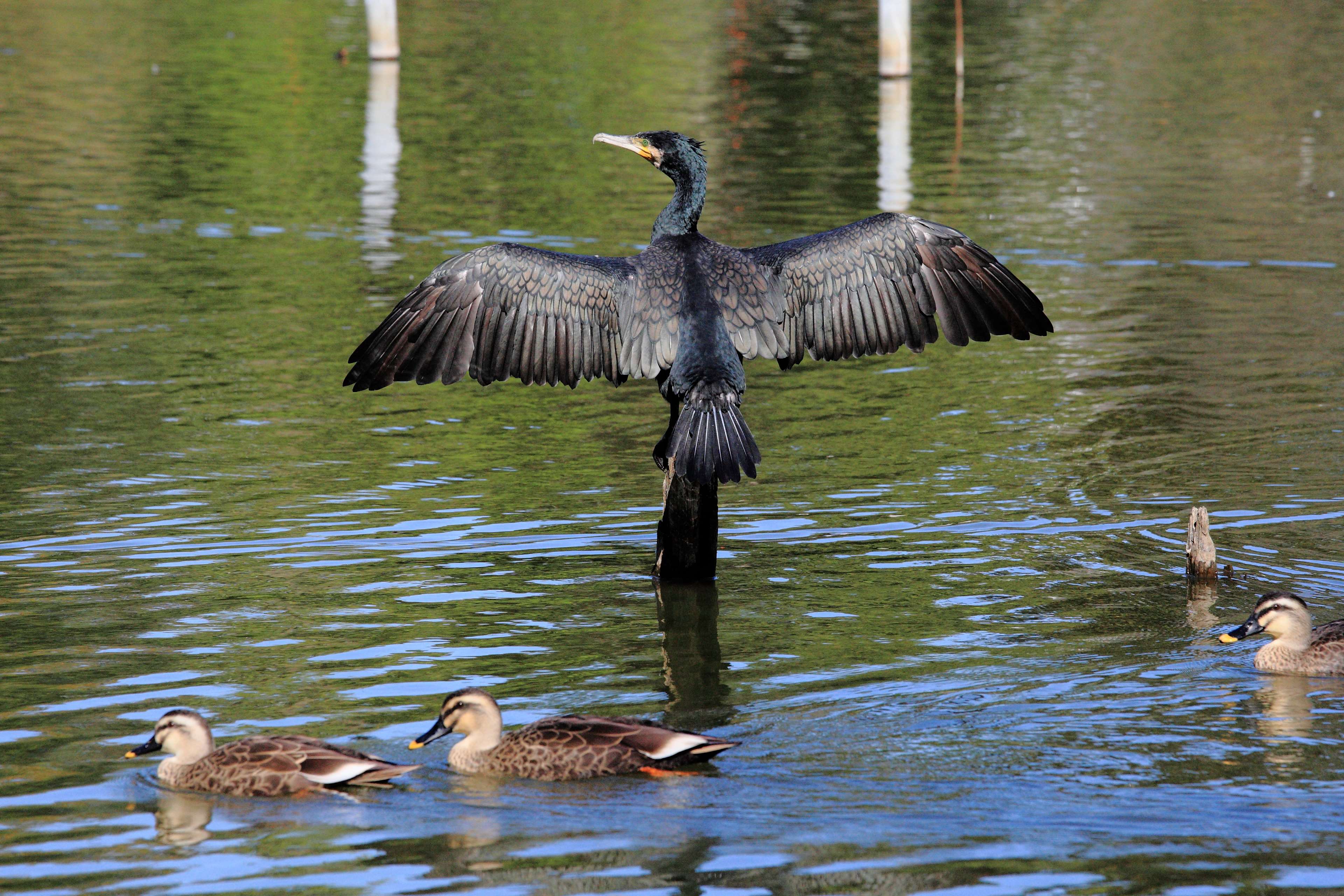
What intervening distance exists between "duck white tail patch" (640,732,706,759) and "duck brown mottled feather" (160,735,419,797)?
3.31 ft

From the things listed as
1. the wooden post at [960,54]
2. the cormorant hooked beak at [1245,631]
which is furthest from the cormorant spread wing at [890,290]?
the wooden post at [960,54]

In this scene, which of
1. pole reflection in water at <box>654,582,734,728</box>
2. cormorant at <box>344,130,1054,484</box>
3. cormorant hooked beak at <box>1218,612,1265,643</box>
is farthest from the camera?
cormorant at <box>344,130,1054,484</box>

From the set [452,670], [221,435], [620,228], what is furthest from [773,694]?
[620,228]

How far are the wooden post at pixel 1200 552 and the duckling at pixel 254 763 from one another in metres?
4.84

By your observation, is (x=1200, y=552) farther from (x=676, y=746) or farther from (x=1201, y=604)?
(x=676, y=746)

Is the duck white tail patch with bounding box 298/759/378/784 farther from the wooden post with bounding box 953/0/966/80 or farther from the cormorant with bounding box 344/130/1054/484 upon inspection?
the wooden post with bounding box 953/0/966/80

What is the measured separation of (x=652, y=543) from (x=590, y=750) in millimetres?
3786

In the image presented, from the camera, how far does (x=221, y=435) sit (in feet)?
43.3

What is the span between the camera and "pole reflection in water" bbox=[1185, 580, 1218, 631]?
30.1ft

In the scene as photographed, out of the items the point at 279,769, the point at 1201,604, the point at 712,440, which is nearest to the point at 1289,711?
the point at 1201,604

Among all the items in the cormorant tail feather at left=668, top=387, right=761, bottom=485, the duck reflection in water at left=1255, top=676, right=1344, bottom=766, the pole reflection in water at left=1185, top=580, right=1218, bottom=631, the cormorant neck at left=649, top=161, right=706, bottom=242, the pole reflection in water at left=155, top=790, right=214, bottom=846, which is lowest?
the pole reflection in water at left=155, top=790, right=214, bottom=846

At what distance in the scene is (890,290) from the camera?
32.6ft

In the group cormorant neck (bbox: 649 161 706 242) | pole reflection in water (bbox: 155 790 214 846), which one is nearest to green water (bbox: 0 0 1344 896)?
pole reflection in water (bbox: 155 790 214 846)

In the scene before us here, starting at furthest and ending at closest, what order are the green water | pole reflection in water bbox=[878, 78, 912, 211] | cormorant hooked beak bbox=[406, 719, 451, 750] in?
pole reflection in water bbox=[878, 78, 912, 211] < cormorant hooked beak bbox=[406, 719, 451, 750] < the green water
